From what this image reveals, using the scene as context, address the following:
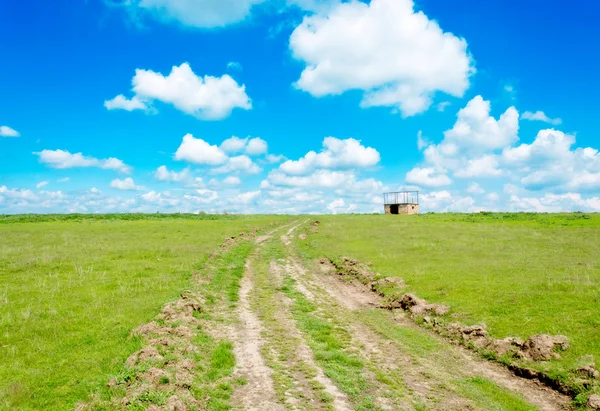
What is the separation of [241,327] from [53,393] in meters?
7.10

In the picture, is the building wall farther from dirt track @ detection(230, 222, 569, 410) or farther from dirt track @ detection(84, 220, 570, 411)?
dirt track @ detection(230, 222, 569, 410)

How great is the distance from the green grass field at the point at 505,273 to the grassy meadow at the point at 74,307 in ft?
47.6

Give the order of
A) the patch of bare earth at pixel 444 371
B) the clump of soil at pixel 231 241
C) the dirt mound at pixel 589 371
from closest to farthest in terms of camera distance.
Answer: the patch of bare earth at pixel 444 371 < the dirt mound at pixel 589 371 < the clump of soil at pixel 231 241

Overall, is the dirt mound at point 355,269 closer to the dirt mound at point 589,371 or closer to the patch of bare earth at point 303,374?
the patch of bare earth at point 303,374

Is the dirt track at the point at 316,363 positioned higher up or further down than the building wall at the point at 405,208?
further down

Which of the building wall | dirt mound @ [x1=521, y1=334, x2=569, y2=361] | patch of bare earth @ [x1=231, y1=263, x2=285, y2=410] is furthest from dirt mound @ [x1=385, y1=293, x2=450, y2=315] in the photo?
the building wall

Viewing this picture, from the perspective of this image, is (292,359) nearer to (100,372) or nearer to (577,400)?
(100,372)

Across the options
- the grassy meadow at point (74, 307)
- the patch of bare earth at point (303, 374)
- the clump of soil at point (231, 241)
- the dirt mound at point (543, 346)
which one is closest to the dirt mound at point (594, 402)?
the dirt mound at point (543, 346)

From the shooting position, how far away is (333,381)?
12031 millimetres

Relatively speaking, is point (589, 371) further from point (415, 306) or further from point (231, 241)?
point (231, 241)

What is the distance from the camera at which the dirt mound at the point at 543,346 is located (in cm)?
1419

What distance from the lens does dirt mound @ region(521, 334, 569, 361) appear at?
1419 cm

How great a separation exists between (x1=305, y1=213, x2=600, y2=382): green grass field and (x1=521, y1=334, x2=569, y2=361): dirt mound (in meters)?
0.31

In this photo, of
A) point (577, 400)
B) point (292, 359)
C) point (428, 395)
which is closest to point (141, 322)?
point (292, 359)
